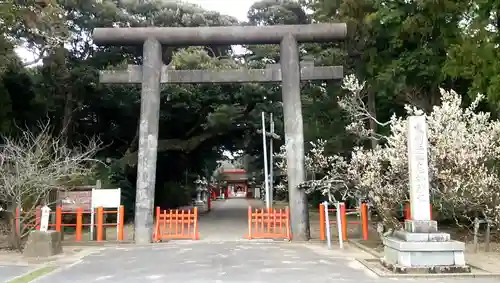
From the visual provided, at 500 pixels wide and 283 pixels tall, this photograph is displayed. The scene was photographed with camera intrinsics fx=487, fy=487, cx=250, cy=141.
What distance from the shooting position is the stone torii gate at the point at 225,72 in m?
16.0

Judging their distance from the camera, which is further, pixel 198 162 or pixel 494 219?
pixel 198 162

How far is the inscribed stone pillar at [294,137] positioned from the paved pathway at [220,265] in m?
1.04

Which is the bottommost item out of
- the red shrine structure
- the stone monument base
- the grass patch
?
the grass patch

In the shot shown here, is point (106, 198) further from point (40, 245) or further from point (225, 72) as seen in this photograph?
point (225, 72)

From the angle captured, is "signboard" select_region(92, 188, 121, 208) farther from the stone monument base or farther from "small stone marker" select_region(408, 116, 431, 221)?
"small stone marker" select_region(408, 116, 431, 221)

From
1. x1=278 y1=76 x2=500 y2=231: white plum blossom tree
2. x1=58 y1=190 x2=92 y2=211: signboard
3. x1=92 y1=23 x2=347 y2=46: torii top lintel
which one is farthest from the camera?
x1=58 y1=190 x2=92 y2=211: signboard

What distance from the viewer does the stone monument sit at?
9438 mm

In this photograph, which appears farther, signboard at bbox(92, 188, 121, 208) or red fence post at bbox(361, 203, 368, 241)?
signboard at bbox(92, 188, 121, 208)

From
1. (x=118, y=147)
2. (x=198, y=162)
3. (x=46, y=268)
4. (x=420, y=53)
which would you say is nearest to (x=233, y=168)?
(x=198, y=162)

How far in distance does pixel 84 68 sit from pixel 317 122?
42.5 feet

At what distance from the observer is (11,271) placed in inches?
403

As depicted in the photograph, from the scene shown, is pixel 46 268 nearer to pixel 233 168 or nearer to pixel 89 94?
pixel 89 94

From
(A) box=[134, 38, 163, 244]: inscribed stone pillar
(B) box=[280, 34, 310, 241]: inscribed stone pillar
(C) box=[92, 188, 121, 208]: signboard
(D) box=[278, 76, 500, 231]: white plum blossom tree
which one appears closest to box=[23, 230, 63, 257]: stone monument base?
(A) box=[134, 38, 163, 244]: inscribed stone pillar

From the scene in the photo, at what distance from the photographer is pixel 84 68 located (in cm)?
2433
